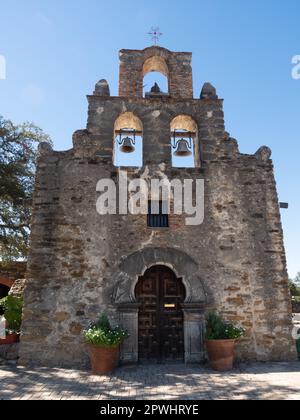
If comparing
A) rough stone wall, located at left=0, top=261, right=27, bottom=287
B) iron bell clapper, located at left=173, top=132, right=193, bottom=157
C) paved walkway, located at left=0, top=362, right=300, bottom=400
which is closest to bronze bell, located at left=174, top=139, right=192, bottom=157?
iron bell clapper, located at left=173, top=132, right=193, bottom=157

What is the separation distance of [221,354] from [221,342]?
230 mm

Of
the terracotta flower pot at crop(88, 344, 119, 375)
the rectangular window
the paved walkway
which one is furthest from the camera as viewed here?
the rectangular window

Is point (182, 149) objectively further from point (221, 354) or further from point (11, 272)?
A: point (11, 272)

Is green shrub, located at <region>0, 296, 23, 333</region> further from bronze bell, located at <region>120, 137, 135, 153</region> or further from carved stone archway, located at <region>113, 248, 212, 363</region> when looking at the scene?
bronze bell, located at <region>120, 137, 135, 153</region>

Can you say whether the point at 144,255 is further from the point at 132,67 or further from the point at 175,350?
the point at 132,67

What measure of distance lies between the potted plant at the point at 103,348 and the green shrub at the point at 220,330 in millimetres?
1901

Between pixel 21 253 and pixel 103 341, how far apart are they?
817 cm

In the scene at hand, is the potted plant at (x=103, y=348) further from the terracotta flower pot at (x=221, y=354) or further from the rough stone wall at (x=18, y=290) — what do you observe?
the rough stone wall at (x=18, y=290)

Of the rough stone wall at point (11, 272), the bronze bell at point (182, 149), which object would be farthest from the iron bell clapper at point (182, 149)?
the rough stone wall at point (11, 272)

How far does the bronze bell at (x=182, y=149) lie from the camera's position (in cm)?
842

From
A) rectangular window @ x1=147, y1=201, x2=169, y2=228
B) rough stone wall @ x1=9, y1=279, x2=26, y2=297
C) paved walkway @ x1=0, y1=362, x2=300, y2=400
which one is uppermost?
rectangular window @ x1=147, y1=201, x2=169, y2=228

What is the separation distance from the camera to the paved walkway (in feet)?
15.2

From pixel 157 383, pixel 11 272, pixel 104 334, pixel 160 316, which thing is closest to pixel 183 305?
pixel 160 316

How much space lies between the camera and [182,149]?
8.42m
